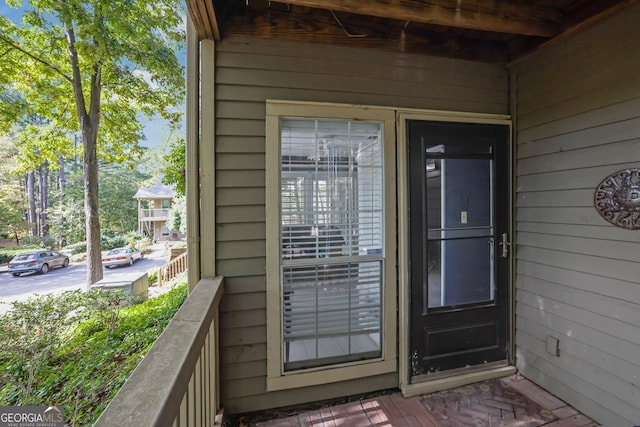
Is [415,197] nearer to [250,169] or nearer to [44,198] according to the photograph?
[250,169]

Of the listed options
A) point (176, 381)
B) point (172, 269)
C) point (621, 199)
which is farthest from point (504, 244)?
point (172, 269)

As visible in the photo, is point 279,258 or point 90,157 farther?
point 90,157

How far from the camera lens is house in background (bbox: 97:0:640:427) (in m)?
1.72

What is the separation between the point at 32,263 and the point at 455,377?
13.0 m

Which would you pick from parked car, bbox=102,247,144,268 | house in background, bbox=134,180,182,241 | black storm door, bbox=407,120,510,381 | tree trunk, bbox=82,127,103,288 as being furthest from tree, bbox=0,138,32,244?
black storm door, bbox=407,120,510,381

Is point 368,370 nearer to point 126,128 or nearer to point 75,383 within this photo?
point 75,383

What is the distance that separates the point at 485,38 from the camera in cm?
223

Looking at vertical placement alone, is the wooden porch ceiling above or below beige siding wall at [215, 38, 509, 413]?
above

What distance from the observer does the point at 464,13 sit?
171cm

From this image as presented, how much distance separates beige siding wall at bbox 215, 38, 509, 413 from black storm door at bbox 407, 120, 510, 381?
713 millimetres

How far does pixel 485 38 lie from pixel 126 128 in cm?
850

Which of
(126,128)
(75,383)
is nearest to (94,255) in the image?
(126,128)

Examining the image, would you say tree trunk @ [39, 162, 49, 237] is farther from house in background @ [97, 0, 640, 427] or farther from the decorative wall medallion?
the decorative wall medallion

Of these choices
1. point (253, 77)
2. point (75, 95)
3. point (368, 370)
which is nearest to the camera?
point (253, 77)
